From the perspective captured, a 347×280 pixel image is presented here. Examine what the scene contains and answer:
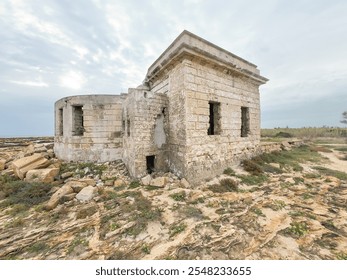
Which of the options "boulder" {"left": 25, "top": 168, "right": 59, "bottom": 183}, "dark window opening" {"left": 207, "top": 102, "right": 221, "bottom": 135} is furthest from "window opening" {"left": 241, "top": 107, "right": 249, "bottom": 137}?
"boulder" {"left": 25, "top": 168, "right": 59, "bottom": 183}

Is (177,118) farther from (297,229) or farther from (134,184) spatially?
(297,229)

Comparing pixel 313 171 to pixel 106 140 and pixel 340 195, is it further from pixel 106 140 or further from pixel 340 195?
pixel 106 140

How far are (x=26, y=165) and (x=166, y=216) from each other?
612 cm

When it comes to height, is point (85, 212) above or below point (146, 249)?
above

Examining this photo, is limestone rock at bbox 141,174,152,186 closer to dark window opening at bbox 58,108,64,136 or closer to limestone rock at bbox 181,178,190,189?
limestone rock at bbox 181,178,190,189

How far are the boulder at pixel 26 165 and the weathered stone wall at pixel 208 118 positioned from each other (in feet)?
19.5

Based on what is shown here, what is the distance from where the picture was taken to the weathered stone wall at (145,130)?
6.21 meters

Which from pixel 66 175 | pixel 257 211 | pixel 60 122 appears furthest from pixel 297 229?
pixel 60 122

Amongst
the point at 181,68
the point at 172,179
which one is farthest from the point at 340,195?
the point at 181,68

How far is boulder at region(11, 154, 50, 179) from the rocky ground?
0.03 metres

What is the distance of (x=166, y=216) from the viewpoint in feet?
13.2

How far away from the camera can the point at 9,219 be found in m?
4.14

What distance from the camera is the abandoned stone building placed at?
609cm

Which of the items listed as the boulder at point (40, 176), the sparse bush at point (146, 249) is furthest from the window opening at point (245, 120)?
the boulder at point (40, 176)
